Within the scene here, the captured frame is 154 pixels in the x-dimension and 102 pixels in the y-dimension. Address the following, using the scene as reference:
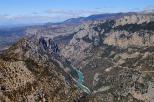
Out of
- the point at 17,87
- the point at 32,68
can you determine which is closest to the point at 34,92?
the point at 17,87

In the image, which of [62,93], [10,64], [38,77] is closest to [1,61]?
[10,64]

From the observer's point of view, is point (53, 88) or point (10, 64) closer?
point (53, 88)

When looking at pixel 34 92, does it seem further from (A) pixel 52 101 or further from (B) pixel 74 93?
(B) pixel 74 93

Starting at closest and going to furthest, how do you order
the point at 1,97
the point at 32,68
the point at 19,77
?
the point at 1,97
the point at 19,77
the point at 32,68

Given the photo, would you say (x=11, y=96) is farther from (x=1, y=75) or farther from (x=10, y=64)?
(x=10, y=64)

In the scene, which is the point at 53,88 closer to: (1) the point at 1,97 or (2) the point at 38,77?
(2) the point at 38,77

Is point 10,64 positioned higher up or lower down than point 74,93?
higher up

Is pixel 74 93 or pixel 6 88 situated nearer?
pixel 6 88

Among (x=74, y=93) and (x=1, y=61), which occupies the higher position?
(x=1, y=61)

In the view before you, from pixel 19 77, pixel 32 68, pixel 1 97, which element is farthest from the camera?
pixel 32 68
